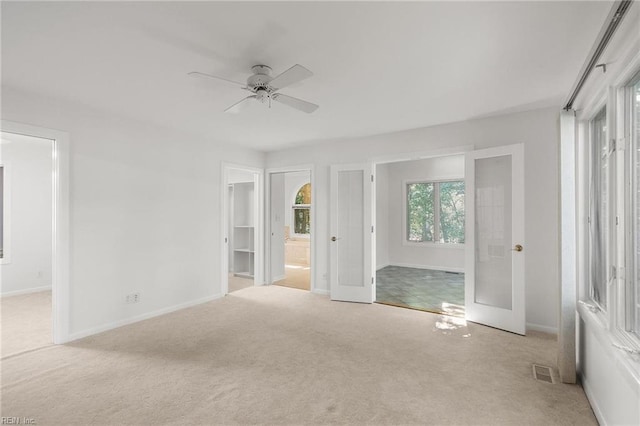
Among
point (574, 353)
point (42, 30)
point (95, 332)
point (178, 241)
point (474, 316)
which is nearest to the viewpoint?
point (42, 30)

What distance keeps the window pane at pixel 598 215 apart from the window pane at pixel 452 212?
14.8 feet

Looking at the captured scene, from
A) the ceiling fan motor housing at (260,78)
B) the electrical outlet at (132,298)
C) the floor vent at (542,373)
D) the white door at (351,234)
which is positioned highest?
the ceiling fan motor housing at (260,78)

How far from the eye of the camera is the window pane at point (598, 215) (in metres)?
2.20

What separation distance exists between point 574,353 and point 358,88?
9.39 ft

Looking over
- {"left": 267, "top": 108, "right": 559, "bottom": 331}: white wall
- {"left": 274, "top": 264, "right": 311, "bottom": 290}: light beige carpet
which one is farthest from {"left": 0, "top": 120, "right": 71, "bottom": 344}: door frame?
{"left": 267, "top": 108, "right": 559, "bottom": 331}: white wall

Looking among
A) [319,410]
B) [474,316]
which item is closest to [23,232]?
[319,410]

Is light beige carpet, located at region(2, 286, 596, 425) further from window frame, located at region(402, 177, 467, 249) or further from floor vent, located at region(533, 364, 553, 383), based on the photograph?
window frame, located at region(402, 177, 467, 249)

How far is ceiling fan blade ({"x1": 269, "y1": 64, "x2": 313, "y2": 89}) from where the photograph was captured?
199 cm

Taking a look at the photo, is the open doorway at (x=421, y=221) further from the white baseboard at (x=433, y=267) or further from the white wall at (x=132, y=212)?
the white wall at (x=132, y=212)

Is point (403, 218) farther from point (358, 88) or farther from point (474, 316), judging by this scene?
point (358, 88)

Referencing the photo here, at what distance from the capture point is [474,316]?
12.2ft

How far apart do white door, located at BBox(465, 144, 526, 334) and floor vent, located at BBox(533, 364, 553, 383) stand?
782 millimetres

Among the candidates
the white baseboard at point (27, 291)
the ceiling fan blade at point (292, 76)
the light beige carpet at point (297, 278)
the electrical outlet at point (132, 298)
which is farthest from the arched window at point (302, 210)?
the ceiling fan blade at point (292, 76)

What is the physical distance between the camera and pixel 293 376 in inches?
97.6
